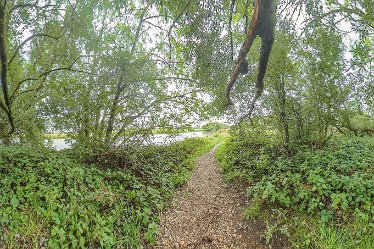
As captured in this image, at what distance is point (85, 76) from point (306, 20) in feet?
17.6

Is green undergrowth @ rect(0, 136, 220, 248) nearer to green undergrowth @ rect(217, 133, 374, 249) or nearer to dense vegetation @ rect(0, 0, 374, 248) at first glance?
dense vegetation @ rect(0, 0, 374, 248)

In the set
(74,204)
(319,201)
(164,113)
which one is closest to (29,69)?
(164,113)

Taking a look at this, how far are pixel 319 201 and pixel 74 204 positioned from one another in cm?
370

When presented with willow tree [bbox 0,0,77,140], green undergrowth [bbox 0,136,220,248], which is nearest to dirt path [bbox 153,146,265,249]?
green undergrowth [bbox 0,136,220,248]

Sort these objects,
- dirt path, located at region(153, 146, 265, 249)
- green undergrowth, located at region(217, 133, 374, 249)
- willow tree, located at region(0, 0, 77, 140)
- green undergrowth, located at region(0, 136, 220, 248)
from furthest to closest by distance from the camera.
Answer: willow tree, located at region(0, 0, 77, 140) → dirt path, located at region(153, 146, 265, 249) → green undergrowth, located at region(217, 133, 374, 249) → green undergrowth, located at region(0, 136, 220, 248)

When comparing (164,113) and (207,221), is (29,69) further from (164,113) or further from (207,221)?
(207,221)

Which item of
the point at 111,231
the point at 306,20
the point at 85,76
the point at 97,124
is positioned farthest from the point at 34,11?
the point at 306,20

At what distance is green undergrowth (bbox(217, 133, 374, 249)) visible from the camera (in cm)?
337

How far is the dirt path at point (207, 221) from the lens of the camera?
4.07 meters

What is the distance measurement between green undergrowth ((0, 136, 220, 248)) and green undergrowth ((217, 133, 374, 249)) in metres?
1.99

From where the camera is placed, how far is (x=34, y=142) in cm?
748

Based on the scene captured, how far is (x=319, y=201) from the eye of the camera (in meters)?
3.93

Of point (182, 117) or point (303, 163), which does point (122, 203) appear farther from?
point (182, 117)

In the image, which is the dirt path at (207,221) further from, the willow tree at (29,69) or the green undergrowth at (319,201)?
the willow tree at (29,69)
